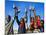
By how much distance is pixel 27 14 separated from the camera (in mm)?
901

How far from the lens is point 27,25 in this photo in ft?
2.93

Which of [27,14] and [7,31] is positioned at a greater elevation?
[27,14]

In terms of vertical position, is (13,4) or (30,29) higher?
(13,4)

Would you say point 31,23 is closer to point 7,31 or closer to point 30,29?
point 30,29

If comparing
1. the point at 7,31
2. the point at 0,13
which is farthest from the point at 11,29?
the point at 0,13

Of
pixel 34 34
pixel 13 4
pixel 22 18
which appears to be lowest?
pixel 34 34

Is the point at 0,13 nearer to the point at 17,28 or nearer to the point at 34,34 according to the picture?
the point at 17,28

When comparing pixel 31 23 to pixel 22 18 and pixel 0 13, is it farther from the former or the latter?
pixel 0 13

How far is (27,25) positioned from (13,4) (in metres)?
0.20

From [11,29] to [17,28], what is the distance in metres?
0.05

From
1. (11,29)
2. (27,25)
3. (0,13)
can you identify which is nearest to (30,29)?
(27,25)

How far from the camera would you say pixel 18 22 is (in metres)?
0.88

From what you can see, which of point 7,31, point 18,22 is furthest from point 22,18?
point 7,31

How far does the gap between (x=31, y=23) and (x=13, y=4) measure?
0.21 m
